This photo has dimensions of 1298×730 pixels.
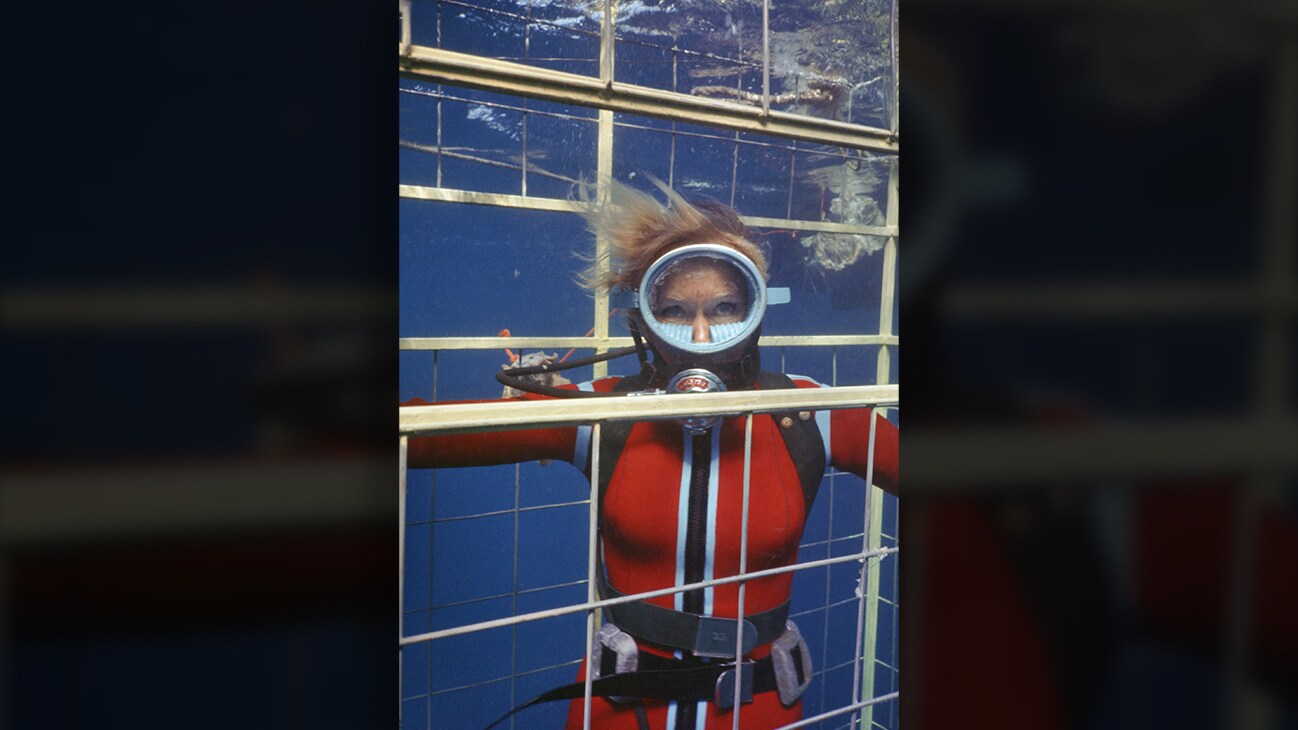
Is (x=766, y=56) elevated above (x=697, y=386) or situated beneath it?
elevated above

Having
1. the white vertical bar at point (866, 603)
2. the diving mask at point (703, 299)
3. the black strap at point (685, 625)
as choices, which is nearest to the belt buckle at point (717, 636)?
the black strap at point (685, 625)

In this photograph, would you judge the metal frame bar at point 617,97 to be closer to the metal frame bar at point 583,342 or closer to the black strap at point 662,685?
the metal frame bar at point 583,342

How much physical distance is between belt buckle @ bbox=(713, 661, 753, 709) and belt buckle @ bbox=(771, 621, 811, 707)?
3 cm

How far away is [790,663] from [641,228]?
0.43 metres

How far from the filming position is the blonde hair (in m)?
0.68

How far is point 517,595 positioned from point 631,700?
0.14 meters

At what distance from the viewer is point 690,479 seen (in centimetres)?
73

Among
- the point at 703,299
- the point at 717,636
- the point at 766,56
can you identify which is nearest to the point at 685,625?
the point at 717,636

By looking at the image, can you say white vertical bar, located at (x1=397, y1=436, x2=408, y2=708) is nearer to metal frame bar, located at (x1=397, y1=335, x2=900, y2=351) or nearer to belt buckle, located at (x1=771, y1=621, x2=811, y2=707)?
metal frame bar, located at (x1=397, y1=335, x2=900, y2=351)

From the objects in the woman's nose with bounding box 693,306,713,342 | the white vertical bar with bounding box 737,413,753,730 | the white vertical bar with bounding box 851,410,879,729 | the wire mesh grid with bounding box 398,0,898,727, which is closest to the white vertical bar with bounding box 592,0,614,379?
the wire mesh grid with bounding box 398,0,898,727

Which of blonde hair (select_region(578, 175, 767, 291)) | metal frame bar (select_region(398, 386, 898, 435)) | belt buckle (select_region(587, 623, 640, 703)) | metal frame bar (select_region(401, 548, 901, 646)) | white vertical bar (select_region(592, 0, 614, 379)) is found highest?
white vertical bar (select_region(592, 0, 614, 379))

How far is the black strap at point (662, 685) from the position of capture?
2.30ft

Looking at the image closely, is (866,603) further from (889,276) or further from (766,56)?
(766,56)
